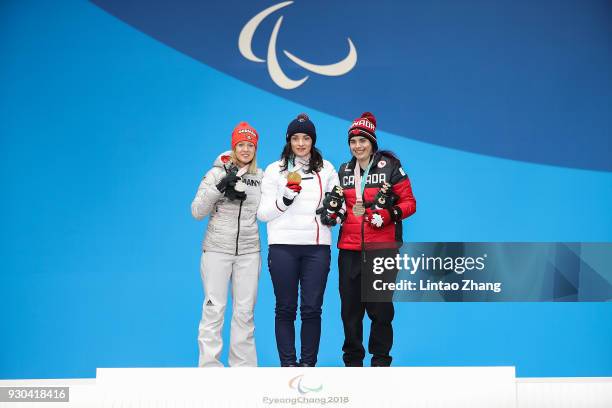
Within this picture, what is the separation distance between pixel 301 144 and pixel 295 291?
80cm

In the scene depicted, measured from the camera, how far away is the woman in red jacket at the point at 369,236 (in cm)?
348

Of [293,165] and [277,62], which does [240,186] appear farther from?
[277,62]

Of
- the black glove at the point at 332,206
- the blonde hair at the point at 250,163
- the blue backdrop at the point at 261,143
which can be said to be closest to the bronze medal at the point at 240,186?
the blonde hair at the point at 250,163

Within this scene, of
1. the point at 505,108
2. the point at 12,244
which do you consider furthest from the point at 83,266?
the point at 505,108

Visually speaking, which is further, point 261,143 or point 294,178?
point 261,143

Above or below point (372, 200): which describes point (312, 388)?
below

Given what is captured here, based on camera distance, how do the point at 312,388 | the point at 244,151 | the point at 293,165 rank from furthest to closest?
the point at 244,151 → the point at 293,165 → the point at 312,388

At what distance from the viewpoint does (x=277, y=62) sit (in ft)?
15.3

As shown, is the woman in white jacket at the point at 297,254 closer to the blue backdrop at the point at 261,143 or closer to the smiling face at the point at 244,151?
the smiling face at the point at 244,151

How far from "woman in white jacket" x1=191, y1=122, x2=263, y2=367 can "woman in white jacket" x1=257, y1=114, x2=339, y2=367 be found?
7.4 inches

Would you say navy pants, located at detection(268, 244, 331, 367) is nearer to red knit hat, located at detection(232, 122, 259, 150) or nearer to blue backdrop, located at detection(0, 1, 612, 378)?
red knit hat, located at detection(232, 122, 259, 150)

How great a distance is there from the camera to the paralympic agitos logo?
4648 millimetres

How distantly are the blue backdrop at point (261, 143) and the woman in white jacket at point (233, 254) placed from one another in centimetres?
84

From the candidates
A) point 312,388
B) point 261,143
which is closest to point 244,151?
point 261,143
